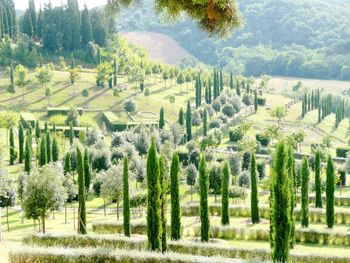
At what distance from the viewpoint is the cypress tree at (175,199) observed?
30688mm

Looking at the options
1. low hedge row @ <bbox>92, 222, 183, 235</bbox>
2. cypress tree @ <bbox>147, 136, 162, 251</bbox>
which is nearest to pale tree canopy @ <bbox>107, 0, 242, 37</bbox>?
cypress tree @ <bbox>147, 136, 162, 251</bbox>

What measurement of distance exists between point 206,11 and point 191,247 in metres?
18.1

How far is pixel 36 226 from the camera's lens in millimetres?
41625

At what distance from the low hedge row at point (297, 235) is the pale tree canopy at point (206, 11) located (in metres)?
24.3

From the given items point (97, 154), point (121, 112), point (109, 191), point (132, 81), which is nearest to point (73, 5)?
point (132, 81)

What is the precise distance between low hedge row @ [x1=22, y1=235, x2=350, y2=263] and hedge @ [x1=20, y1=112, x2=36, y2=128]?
182 ft

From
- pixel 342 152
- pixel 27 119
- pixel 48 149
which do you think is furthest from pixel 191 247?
pixel 27 119

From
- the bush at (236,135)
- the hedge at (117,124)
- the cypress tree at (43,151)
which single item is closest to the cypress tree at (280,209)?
the cypress tree at (43,151)

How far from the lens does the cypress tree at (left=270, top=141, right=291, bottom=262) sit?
2266 cm

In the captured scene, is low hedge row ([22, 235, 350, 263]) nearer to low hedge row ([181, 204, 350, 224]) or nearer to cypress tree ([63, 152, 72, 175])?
low hedge row ([181, 204, 350, 224])

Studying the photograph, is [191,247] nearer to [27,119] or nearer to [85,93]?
[27,119]

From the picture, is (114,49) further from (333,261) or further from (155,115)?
(333,261)

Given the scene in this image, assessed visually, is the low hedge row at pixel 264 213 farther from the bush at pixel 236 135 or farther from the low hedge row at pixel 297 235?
the bush at pixel 236 135

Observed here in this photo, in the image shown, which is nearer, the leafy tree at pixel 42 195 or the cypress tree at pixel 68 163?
the leafy tree at pixel 42 195
